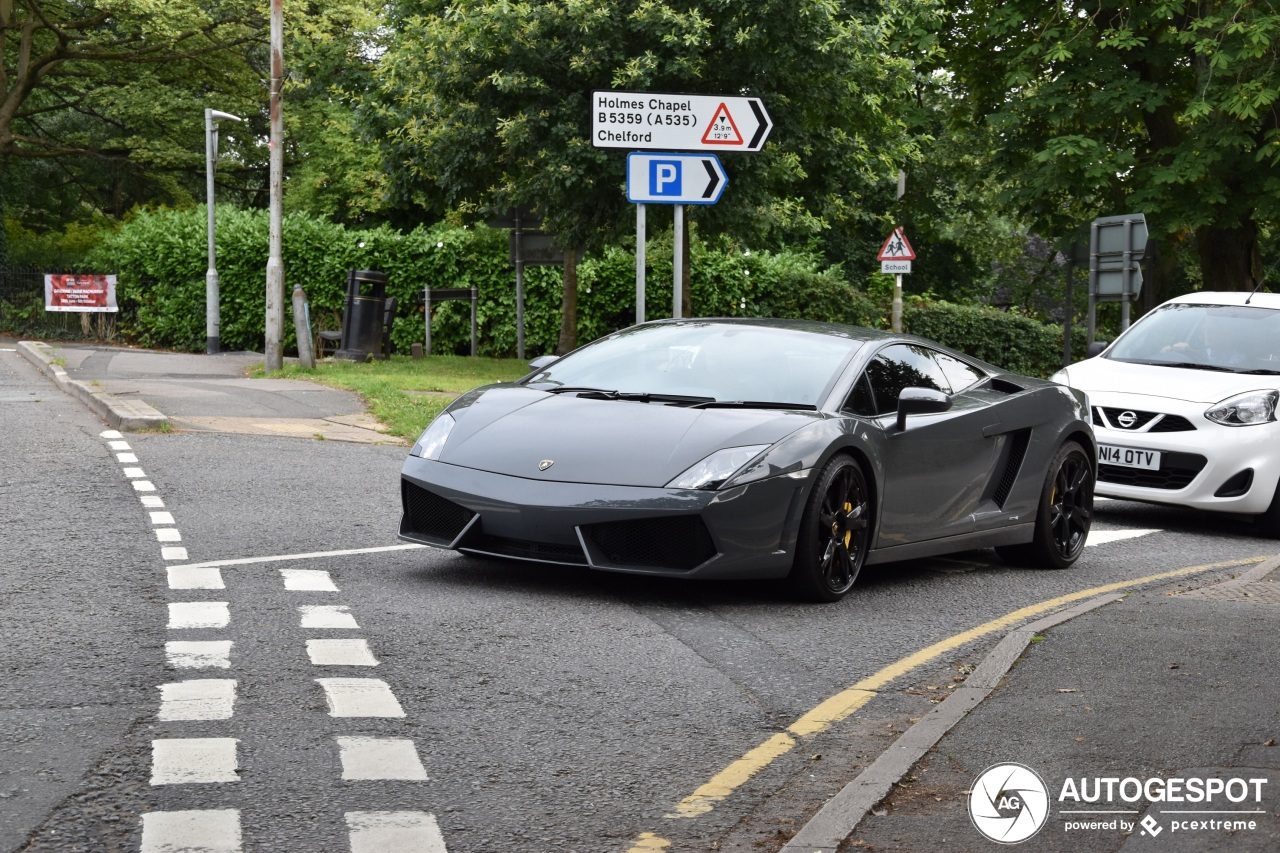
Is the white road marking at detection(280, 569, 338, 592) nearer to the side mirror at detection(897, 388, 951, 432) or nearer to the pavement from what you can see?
the side mirror at detection(897, 388, 951, 432)

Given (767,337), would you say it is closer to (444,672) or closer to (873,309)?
(444,672)

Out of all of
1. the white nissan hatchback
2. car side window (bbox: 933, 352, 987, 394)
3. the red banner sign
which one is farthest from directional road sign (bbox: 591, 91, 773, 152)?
the red banner sign

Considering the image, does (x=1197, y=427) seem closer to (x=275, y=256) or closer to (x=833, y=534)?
(x=833, y=534)

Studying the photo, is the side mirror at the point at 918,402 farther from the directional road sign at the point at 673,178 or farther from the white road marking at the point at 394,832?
the directional road sign at the point at 673,178

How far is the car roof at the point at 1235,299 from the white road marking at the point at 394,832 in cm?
1035

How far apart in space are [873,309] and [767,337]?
25.2 m

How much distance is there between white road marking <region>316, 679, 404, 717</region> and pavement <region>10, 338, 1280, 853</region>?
154 centimetres

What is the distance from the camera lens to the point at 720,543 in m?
6.91

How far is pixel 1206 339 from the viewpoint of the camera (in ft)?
41.2

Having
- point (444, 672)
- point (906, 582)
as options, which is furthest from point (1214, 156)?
point (444, 672)

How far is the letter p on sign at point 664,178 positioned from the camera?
12750 millimetres

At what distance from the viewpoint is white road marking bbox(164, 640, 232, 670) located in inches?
220

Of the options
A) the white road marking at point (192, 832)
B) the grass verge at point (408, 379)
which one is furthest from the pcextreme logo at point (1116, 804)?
the grass verge at point (408, 379)

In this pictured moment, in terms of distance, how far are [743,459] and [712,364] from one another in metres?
1.07
